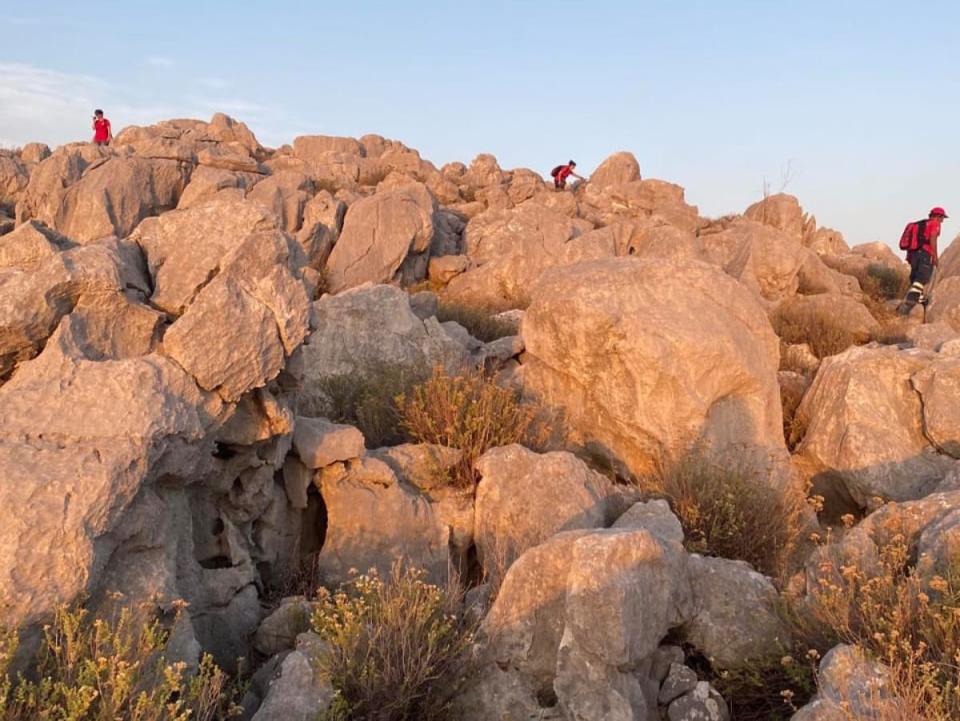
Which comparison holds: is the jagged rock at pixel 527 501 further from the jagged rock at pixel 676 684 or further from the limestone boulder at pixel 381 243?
the limestone boulder at pixel 381 243

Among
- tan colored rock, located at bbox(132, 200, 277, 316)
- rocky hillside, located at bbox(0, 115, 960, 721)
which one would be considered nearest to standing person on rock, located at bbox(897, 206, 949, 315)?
rocky hillside, located at bbox(0, 115, 960, 721)

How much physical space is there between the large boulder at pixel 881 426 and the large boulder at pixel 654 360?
1.98 feet

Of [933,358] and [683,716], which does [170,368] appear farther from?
[933,358]

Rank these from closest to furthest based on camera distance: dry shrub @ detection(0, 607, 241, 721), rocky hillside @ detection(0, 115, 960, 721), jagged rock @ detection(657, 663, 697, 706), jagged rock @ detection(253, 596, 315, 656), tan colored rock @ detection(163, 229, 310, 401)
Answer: dry shrub @ detection(0, 607, 241, 721) < rocky hillside @ detection(0, 115, 960, 721) < jagged rock @ detection(657, 663, 697, 706) < tan colored rock @ detection(163, 229, 310, 401) < jagged rock @ detection(253, 596, 315, 656)

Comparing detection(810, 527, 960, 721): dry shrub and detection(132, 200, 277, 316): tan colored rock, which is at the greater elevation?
detection(132, 200, 277, 316): tan colored rock

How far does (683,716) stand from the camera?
15.4ft

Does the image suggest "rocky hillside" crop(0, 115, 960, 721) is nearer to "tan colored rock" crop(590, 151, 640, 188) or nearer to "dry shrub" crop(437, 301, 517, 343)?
"dry shrub" crop(437, 301, 517, 343)

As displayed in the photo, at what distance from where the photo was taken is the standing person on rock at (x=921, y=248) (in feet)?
58.8

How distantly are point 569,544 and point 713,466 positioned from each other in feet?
8.24

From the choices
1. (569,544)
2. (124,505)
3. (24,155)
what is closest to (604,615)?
(569,544)

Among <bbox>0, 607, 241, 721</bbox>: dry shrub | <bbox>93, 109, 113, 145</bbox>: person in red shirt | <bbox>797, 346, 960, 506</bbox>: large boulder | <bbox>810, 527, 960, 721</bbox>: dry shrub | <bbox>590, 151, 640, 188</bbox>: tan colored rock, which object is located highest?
<bbox>590, 151, 640, 188</bbox>: tan colored rock

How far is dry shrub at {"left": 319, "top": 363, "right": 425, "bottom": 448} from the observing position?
7684 mm

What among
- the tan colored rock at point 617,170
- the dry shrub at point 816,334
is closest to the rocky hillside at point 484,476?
the dry shrub at point 816,334

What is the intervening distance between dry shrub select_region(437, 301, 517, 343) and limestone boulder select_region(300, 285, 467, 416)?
2.04m
